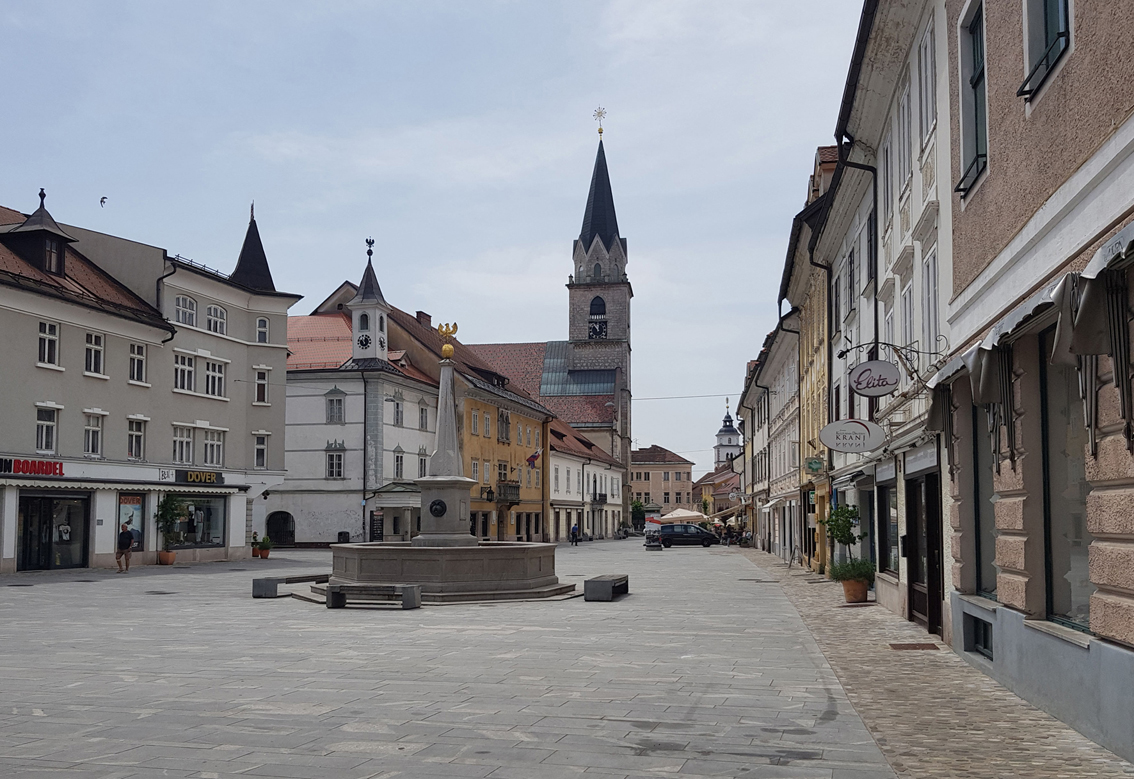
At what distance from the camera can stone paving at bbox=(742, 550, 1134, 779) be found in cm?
720

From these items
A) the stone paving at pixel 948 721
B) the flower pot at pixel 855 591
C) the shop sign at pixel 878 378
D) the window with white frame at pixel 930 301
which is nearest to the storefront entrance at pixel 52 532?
the flower pot at pixel 855 591

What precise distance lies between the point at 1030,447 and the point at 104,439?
32805 millimetres

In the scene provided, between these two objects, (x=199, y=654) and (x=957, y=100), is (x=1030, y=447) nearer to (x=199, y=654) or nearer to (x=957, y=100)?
(x=957, y=100)

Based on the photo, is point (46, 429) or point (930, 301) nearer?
point (930, 301)

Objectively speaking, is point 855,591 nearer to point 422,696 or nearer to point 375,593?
point 375,593

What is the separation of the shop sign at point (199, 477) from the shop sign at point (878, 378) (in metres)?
31.2

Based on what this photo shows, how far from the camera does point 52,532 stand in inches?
1337

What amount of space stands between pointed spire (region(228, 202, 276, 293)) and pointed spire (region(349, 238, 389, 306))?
18.4 ft

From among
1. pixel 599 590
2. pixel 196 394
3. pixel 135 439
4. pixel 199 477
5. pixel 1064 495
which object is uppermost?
pixel 196 394

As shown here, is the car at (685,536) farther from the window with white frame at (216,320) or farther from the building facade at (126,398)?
the window with white frame at (216,320)

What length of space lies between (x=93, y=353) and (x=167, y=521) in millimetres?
6616

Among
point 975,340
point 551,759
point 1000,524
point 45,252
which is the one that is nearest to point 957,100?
point 975,340

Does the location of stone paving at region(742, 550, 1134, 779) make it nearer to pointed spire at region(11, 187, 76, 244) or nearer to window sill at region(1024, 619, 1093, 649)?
window sill at region(1024, 619, 1093, 649)

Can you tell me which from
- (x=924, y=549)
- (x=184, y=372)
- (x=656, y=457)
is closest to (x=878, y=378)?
(x=924, y=549)
